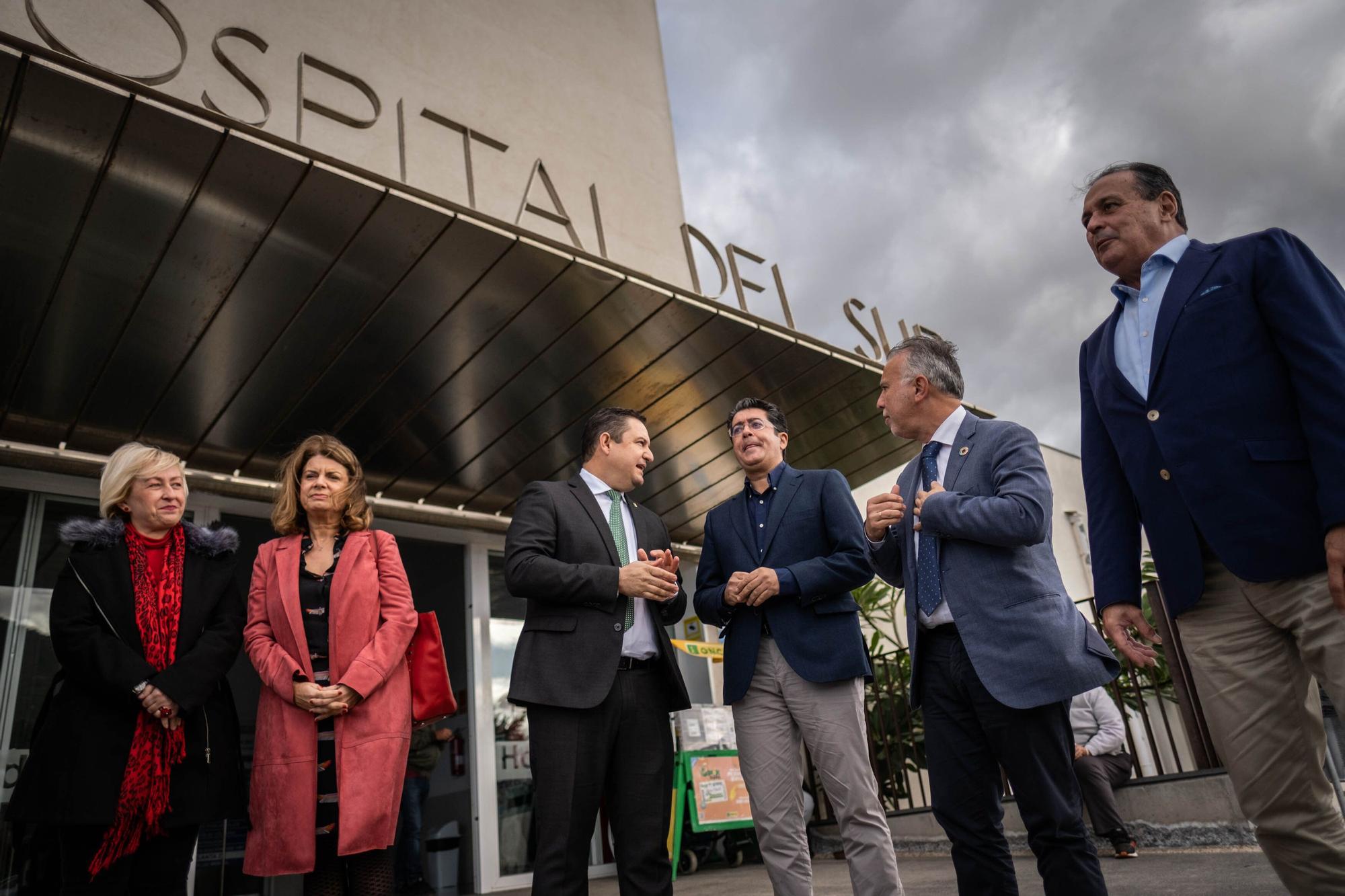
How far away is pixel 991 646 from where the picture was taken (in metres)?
2.25

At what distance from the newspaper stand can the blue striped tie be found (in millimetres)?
4067

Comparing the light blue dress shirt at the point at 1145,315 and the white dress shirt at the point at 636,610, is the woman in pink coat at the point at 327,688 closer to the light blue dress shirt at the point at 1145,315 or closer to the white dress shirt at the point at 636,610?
the white dress shirt at the point at 636,610

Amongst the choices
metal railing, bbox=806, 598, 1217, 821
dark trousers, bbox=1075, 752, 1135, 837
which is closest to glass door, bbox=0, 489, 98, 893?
metal railing, bbox=806, 598, 1217, 821

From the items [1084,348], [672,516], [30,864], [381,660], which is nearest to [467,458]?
[672,516]

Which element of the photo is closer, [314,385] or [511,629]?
[314,385]

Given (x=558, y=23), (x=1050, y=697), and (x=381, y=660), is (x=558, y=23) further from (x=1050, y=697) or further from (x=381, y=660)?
(x=1050, y=697)

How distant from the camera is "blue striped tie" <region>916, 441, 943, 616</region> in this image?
2459mm

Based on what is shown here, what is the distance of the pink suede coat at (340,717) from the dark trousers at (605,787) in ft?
1.91

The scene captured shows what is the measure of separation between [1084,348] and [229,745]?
3.04m

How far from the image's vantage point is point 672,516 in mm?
7625

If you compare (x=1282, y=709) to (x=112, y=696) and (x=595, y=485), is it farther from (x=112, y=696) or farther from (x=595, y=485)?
(x=112, y=696)

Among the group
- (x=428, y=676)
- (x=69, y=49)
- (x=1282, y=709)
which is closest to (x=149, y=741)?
(x=428, y=676)

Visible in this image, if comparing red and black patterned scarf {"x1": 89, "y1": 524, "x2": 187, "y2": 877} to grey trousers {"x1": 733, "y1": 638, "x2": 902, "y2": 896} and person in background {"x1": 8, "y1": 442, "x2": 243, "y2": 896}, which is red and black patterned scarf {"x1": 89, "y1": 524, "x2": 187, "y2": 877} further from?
grey trousers {"x1": 733, "y1": 638, "x2": 902, "y2": 896}

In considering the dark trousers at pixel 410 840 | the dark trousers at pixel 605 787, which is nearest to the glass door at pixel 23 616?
the dark trousers at pixel 410 840
